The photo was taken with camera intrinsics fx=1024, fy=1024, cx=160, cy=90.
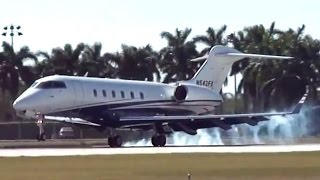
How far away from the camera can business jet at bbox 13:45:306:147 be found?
207ft

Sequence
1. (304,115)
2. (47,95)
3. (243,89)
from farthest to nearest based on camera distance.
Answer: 1. (243,89)
2. (304,115)
3. (47,95)

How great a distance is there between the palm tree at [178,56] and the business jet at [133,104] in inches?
1858

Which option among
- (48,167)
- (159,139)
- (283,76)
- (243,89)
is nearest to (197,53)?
(243,89)

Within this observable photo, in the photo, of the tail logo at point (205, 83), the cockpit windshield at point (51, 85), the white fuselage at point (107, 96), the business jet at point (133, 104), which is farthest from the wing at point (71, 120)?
the tail logo at point (205, 83)

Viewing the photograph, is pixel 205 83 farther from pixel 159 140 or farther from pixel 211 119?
pixel 159 140

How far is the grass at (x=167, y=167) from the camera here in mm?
32562

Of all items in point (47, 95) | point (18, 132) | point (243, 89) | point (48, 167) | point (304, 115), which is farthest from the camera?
point (243, 89)

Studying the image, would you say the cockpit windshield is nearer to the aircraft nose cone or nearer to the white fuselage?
the white fuselage

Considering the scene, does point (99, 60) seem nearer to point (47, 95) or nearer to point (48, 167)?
point (47, 95)

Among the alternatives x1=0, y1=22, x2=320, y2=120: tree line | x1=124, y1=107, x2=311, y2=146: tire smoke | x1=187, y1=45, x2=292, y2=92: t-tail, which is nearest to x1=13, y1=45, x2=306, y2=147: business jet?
x1=187, y1=45, x2=292, y2=92: t-tail

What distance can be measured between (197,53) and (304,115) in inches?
1646

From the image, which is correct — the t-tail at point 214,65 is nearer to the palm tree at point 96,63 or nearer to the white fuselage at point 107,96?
the white fuselage at point 107,96

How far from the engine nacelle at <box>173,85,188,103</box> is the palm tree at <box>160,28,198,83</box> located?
50.3 meters

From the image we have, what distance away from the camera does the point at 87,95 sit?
211 feet
